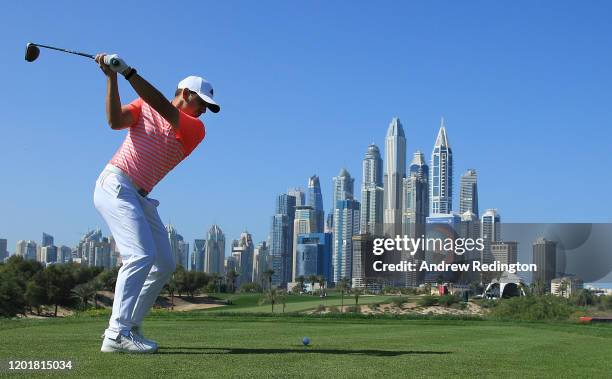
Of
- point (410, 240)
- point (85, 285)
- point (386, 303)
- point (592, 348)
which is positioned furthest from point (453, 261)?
point (592, 348)

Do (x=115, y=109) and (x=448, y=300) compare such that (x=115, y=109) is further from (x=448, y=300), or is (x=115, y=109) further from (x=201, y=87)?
(x=448, y=300)

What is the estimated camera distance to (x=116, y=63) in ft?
20.1

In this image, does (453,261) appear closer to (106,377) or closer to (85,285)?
(85,285)

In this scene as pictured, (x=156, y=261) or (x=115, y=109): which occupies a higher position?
(x=115, y=109)

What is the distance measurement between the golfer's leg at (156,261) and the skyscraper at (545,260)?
66.9m

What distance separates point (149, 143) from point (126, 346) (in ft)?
5.64

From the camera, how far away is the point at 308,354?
647 centimetres

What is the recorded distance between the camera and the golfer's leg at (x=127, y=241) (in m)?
6.65

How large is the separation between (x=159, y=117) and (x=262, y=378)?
2780mm

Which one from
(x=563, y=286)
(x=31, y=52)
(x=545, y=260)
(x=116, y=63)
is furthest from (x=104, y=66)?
(x=545, y=260)

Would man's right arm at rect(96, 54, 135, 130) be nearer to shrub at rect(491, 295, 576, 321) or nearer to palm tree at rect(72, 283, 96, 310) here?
shrub at rect(491, 295, 576, 321)

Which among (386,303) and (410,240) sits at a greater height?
(410,240)

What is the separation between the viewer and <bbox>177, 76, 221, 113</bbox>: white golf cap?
22.7 feet

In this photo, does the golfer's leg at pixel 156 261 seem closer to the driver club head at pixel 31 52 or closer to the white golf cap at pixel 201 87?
the white golf cap at pixel 201 87
